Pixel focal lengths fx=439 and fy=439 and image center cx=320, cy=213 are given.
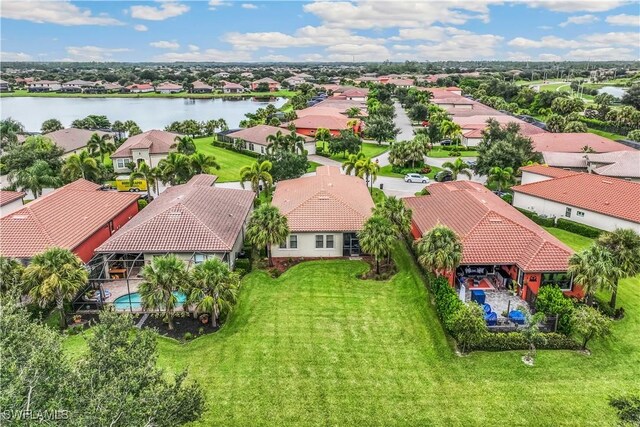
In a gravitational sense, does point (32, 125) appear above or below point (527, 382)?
above

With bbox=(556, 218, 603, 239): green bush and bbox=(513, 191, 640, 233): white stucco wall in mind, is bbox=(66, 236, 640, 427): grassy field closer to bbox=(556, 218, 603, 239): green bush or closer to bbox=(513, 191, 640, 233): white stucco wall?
bbox=(556, 218, 603, 239): green bush

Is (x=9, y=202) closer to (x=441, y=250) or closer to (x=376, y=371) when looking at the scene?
(x=376, y=371)

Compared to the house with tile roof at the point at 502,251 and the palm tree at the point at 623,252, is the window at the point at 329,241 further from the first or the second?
the palm tree at the point at 623,252

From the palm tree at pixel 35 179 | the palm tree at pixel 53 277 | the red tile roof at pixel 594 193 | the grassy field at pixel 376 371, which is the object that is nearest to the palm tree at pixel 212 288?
the grassy field at pixel 376 371

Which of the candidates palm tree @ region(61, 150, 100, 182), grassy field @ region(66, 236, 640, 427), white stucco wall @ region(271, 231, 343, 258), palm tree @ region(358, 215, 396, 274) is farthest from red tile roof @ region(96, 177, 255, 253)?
palm tree @ region(61, 150, 100, 182)

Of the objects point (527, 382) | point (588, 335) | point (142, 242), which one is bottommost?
point (527, 382)

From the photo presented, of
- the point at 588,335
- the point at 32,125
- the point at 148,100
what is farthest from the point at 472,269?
the point at 148,100

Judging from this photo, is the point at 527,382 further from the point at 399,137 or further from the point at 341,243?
the point at 399,137
